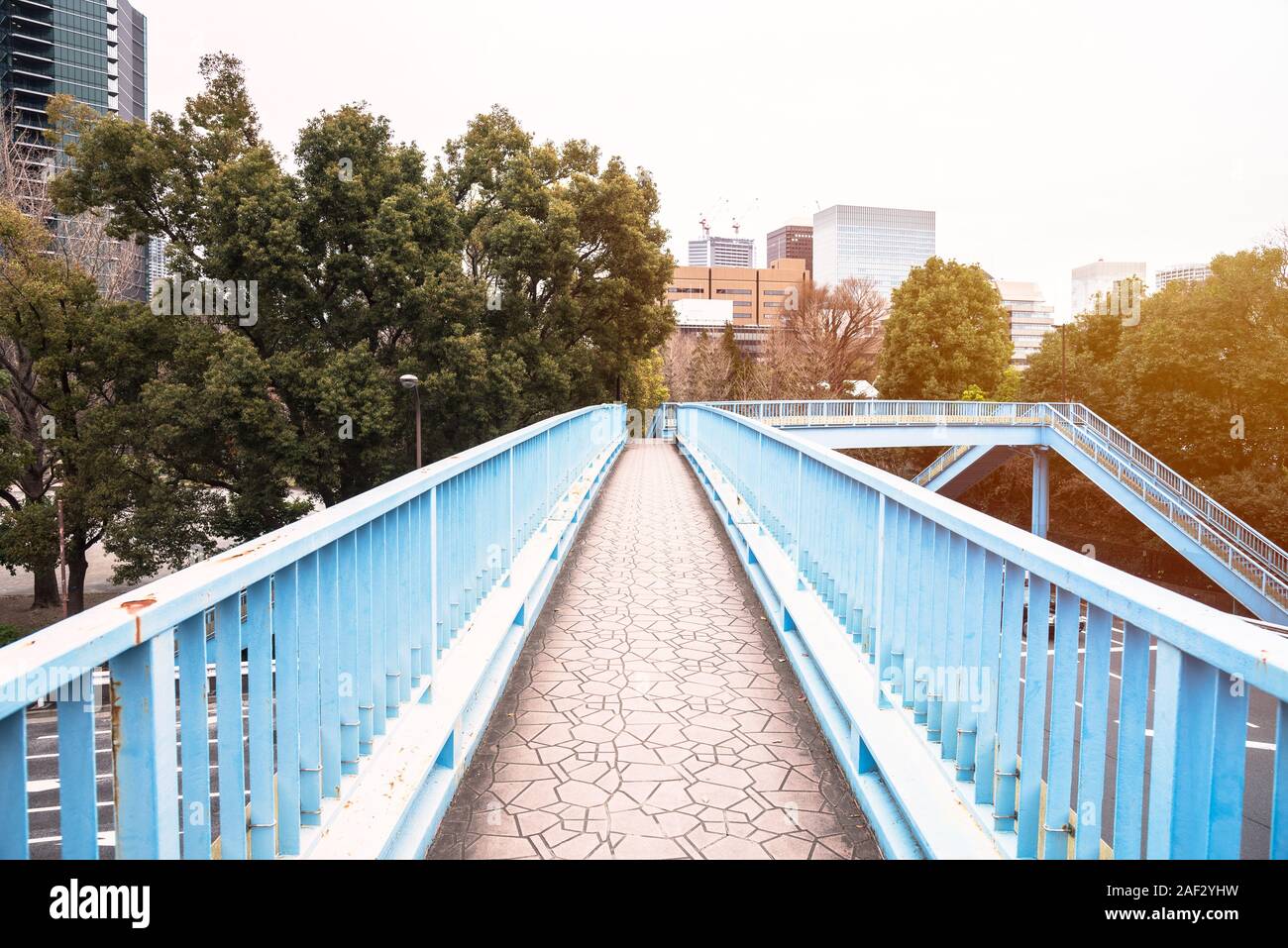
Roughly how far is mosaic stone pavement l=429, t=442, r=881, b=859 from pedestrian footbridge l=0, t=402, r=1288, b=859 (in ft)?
0.06

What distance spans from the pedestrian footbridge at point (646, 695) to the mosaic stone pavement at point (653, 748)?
0.06 ft

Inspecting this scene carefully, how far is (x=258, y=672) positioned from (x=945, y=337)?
54.9 meters

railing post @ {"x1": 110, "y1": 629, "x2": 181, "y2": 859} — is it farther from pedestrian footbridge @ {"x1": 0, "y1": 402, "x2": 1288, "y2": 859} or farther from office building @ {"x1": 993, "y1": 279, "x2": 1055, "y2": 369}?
office building @ {"x1": 993, "y1": 279, "x2": 1055, "y2": 369}

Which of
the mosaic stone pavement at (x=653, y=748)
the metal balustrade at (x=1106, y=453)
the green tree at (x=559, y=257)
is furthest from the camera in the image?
the green tree at (x=559, y=257)

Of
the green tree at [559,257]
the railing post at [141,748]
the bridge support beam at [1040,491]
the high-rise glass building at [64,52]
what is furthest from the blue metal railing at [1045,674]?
the high-rise glass building at [64,52]

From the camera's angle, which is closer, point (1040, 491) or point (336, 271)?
point (336, 271)

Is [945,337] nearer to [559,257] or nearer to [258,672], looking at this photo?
[559,257]

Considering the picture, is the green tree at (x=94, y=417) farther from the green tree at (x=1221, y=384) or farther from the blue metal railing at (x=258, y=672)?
the green tree at (x=1221, y=384)

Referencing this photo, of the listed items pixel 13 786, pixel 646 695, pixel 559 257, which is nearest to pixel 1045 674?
pixel 13 786

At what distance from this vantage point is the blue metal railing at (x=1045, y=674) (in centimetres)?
156

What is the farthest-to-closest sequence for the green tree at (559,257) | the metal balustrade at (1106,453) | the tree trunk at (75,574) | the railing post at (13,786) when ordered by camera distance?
the green tree at (559,257) → the metal balustrade at (1106,453) → the tree trunk at (75,574) → the railing post at (13,786)

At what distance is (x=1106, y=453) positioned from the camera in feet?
117

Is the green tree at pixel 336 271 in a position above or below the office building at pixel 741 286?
below
